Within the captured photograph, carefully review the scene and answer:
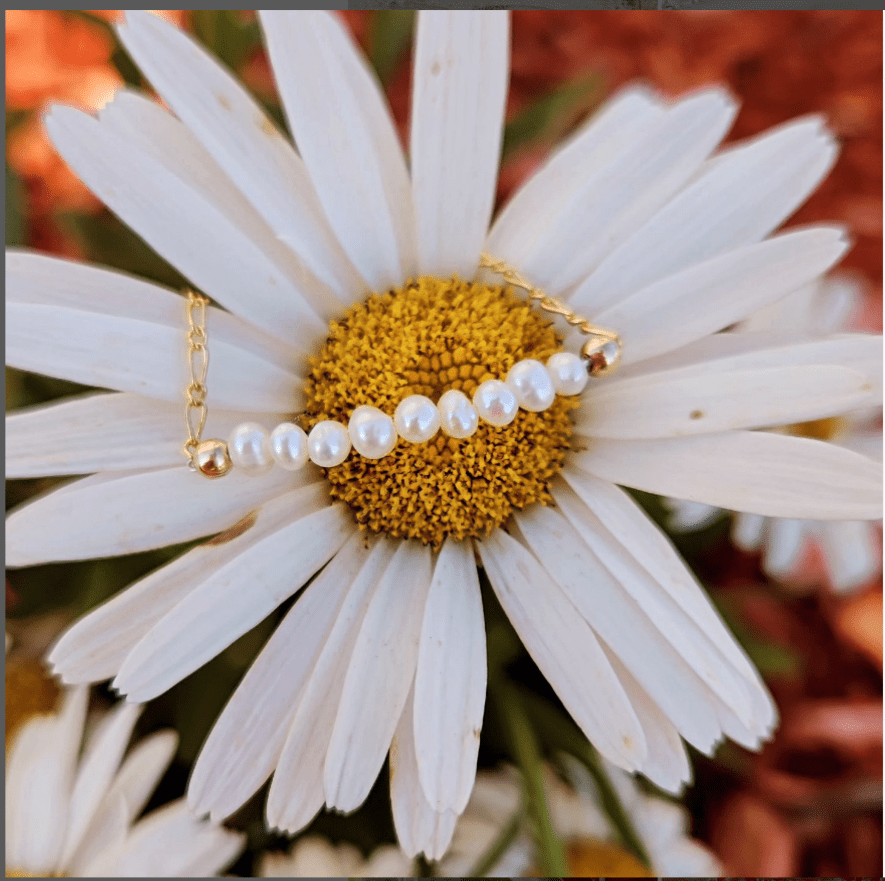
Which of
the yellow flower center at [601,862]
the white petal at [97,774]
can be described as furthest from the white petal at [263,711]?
the yellow flower center at [601,862]

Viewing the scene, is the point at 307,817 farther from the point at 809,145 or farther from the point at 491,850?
the point at 809,145

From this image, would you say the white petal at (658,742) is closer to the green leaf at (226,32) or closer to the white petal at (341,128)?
the white petal at (341,128)

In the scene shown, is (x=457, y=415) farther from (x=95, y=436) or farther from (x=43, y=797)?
(x=43, y=797)

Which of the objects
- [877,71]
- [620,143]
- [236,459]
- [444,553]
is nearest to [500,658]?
[444,553]

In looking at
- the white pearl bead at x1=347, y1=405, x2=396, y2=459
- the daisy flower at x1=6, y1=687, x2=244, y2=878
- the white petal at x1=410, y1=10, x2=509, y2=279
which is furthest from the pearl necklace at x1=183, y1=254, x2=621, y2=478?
the daisy flower at x1=6, y1=687, x2=244, y2=878

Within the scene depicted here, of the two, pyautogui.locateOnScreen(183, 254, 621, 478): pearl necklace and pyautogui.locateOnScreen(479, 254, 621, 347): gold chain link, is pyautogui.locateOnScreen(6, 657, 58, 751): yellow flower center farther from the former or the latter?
pyautogui.locateOnScreen(479, 254, 621, 347): gold chain link

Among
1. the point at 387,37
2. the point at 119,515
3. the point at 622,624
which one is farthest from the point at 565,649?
the point at 387,37
